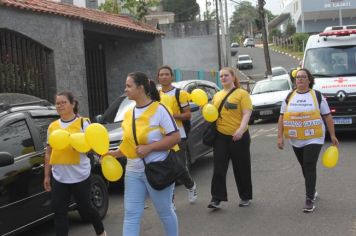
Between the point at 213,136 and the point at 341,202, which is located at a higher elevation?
the point at 213,136

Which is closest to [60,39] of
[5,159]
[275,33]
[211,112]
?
[211,112]

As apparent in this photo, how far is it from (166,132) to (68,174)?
1.34 metres

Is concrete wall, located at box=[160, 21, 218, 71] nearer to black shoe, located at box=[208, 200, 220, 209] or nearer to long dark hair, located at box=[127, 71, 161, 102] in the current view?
black shoe, located at box=[208, 200, 220, 209]

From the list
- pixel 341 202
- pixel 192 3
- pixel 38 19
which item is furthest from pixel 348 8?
pixel 341 202

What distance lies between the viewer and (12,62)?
11.8m

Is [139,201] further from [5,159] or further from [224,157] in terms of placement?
[224,157]

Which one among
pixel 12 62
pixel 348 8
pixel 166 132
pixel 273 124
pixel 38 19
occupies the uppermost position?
pixel 348 8

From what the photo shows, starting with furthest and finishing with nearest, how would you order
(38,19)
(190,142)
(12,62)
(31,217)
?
(38,19) → (12,62) → (190,142) → (31,217)

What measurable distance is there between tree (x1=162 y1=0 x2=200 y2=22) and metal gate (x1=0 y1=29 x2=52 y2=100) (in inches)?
3157

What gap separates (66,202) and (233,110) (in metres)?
2.40

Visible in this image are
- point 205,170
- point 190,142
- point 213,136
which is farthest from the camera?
point 205,170

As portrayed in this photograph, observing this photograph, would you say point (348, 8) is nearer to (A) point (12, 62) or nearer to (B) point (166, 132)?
(A) point (12, 62)

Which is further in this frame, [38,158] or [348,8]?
[348,8]

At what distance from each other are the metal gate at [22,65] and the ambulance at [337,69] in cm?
602
